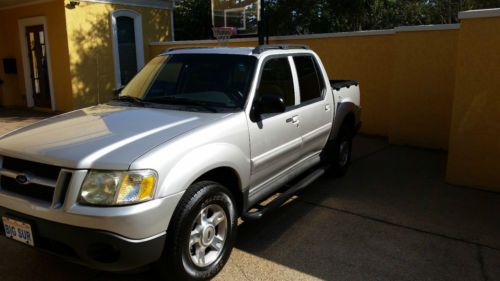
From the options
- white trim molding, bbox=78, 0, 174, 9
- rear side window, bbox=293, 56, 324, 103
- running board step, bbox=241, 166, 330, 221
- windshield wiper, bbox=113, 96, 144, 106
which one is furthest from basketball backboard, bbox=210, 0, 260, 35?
windshield wiper, bbox=113, 96, 144, 106

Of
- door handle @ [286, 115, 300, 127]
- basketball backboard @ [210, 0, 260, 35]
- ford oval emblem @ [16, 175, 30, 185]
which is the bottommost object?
ford oval emblem @ [16, 175, 30, 185]

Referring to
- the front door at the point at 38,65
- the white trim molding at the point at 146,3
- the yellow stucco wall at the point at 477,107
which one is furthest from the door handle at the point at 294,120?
the front door at the point at 38,65

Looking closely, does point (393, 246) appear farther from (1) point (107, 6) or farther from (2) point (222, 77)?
(1) point (107, 6)

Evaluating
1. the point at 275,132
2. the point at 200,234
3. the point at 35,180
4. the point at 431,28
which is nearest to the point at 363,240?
the point at 275,132

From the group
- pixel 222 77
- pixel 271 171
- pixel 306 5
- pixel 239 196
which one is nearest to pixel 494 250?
pixel 271 171

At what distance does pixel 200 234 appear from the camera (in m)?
3.29

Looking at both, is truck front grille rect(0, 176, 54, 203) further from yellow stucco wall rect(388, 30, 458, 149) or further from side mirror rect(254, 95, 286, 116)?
yellow stucco wall rect(388, 30, 458, 149)

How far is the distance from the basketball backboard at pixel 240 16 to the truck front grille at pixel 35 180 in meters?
9.08

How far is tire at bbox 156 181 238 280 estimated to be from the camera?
3.02 meters

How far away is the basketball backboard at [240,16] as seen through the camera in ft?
37.9

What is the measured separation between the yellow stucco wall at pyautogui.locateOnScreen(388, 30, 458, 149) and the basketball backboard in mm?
4555

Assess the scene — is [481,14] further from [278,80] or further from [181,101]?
[181,101]

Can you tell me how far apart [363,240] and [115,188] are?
8.51ft

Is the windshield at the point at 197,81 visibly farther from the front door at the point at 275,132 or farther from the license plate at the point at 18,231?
the license plate at the point at 18,231
